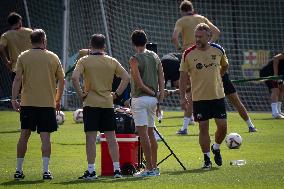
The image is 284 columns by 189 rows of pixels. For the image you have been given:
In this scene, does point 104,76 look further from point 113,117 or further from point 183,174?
point 183,174

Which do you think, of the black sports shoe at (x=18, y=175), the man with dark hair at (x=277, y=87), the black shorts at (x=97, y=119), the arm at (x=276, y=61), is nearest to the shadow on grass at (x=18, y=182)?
the black sports shoe at (x=18, y=175)

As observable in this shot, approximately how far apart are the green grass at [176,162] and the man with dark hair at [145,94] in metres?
0.34

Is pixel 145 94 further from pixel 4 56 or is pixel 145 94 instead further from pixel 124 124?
pixel 4 56

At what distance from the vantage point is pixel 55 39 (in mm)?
31469

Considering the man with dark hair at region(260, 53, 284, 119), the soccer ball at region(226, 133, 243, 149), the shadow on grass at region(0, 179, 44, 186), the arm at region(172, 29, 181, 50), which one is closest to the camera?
the shadow on grass at region(0, 179, 44, 186)

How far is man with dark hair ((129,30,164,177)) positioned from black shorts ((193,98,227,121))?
0.93 m

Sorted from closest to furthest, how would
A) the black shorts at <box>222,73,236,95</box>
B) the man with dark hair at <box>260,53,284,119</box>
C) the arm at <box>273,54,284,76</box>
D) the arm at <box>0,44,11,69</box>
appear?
the black shorts at <box>222,73,236,95</box> → the arm at <box>0,44,11,69</box> → the man with dark hair at <box>260,53,284,119</box> → the arm at <box>273,54,284,76</box>

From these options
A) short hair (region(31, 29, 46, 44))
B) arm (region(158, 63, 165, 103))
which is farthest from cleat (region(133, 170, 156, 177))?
short hair (region(31, 29, 46, 44))

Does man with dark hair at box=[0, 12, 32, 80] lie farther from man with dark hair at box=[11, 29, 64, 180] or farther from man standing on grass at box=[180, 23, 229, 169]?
man with dark hair at box=[11, 29, 64, 180]

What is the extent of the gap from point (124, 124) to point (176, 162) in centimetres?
156

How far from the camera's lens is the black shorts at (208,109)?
46.8 ft

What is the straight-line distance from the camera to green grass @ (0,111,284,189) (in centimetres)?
1222

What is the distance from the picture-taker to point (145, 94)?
13.4m

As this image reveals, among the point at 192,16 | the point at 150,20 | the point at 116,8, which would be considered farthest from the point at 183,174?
the point at 150,20
